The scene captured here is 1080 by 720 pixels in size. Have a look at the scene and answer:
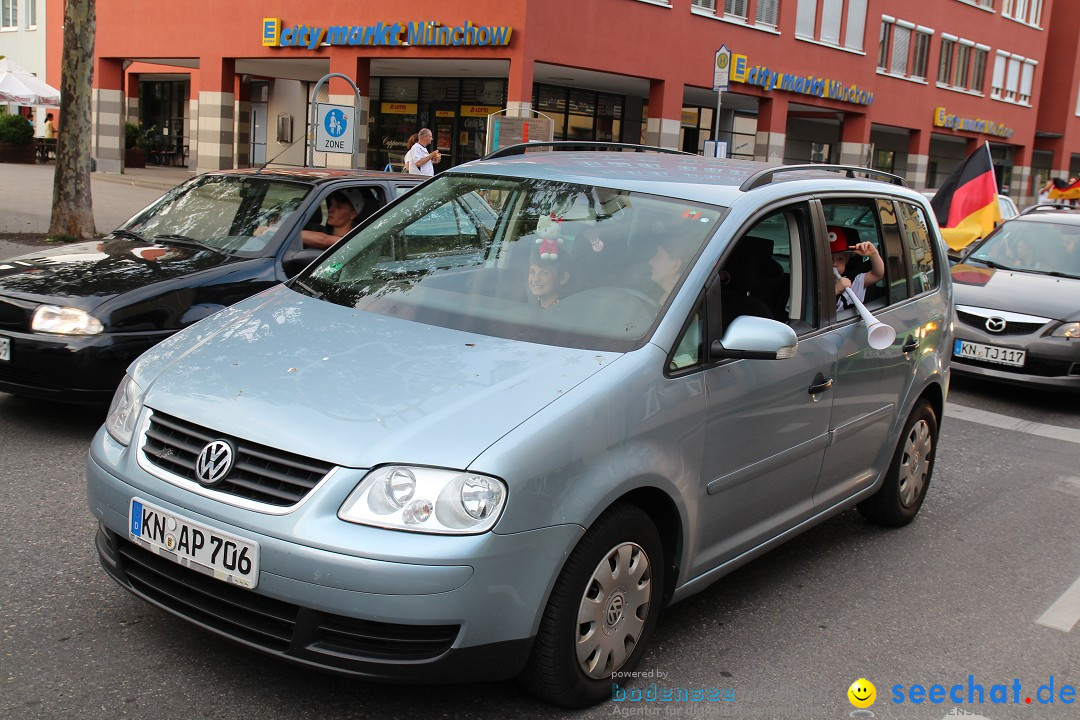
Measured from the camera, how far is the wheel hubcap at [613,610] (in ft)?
10.8

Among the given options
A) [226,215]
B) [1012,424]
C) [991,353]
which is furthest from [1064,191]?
[226,215]

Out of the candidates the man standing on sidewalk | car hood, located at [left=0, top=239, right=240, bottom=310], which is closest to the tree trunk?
the man standing on sidewalk

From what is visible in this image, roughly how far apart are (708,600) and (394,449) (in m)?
2.00

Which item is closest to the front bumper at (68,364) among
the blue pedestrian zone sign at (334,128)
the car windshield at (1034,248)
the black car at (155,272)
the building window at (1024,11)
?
the black car at (155,272)

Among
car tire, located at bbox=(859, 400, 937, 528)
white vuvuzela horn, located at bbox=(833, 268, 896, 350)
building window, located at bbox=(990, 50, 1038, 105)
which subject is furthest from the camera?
building window, located at bbox=(990, 50, 1038, 105)

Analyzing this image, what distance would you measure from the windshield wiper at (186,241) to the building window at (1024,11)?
45769 millimetres

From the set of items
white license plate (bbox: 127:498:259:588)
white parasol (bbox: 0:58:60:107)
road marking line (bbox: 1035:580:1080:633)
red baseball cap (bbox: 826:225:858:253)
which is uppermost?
white parasol (bbox: 0:58:60:107)

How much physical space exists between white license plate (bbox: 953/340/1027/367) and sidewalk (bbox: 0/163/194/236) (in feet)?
42.7

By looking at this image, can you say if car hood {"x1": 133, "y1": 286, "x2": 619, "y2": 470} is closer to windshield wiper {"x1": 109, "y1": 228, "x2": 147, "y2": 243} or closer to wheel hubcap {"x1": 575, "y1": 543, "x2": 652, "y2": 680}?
wheel hubcap {"x1": 575, "y1": 543, "x2": 652, "y2": 680}

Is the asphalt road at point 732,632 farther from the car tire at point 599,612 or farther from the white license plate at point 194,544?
the white license plate at point 194,544

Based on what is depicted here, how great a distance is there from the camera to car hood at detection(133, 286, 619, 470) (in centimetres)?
300

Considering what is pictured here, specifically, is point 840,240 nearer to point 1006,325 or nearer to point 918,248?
point 918,248

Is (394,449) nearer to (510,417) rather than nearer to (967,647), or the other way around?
(510,417)

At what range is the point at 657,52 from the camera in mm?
27391
